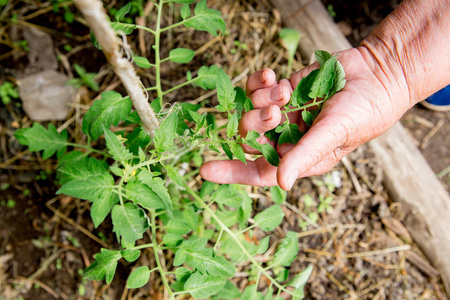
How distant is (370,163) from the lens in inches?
96.0

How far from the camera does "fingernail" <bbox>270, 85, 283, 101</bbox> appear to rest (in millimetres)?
1448

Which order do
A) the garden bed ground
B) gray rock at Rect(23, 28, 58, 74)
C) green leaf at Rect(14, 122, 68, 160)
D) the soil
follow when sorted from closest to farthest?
green leaf at Rect(14, 122, 68, 160), the garden bed ground, gray rock at Rect(23, 28, 58, 74), the soil

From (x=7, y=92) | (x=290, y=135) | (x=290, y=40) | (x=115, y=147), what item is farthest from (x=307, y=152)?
(x=7, y=92)

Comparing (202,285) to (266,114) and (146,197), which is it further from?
(266,114)

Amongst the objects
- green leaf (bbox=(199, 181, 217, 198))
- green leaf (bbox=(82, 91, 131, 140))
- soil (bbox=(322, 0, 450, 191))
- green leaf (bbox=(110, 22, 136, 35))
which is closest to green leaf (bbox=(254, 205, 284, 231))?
green leaf (bbox=(199, 181, 217, 198))

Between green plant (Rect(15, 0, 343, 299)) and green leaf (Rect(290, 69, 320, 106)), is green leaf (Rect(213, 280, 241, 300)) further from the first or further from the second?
green leaf (Rect(290, 69, 320, 106))

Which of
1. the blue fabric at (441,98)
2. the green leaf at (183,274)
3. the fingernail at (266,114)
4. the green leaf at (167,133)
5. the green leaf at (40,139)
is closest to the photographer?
the green leaf at (167,133)

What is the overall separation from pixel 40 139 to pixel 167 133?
791 mm

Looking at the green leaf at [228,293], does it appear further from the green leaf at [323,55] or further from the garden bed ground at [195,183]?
the green leaf at [323,55]

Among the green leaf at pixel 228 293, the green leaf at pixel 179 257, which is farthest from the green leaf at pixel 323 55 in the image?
the green leaf at pixel 228 293

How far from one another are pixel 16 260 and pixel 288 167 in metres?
1.94

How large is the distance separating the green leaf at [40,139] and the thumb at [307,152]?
3.42 feet

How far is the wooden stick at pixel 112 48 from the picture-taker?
2.71 ft

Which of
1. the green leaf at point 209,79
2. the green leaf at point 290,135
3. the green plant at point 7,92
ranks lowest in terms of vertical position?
the green leaf at point 290,135
